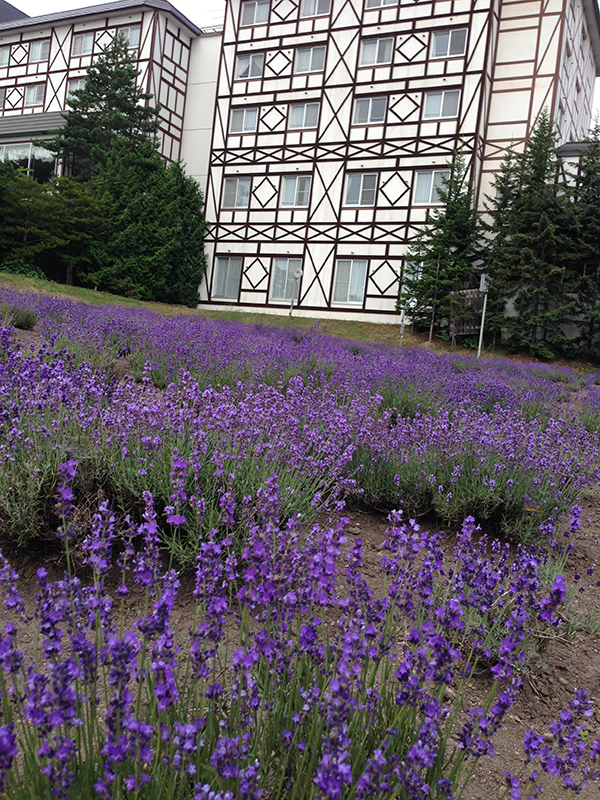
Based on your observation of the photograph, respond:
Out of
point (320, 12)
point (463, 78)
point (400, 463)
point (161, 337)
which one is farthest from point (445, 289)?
point (400, 463)

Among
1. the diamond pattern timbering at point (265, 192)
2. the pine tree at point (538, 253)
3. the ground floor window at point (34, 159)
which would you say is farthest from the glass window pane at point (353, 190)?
the ground floor window at point (34, 159)

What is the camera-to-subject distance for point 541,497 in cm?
365

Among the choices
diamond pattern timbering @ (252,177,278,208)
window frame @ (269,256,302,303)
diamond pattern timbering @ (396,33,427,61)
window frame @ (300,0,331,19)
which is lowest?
window frame @ (269,256,302,303)

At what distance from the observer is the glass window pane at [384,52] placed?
21.3 m

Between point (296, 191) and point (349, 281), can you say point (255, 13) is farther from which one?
point (349, 281)

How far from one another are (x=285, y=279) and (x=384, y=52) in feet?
28.4

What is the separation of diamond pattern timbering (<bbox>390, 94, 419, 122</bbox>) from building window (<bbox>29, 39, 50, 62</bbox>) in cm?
1616

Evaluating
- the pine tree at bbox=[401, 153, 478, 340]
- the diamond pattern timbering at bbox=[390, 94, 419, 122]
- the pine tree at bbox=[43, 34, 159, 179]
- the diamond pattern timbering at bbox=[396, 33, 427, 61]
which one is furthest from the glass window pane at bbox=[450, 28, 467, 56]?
the pine tree at bbox=[43, 34, 159, 179]

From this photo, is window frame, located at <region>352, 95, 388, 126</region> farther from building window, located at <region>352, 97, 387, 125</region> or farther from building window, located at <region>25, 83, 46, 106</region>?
building window, located at <region>25, 83, 46, 106</region>

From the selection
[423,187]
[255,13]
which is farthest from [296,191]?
[255,13]

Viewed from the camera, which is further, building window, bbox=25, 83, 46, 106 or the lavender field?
building window, bbox=25, 83, 46, 106

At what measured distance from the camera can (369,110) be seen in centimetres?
2153

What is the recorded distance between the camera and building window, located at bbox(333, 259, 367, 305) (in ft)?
70.9

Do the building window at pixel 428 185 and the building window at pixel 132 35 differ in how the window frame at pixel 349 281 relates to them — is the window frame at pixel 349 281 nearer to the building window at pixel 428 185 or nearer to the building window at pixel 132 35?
the building window at pixel 428 185
